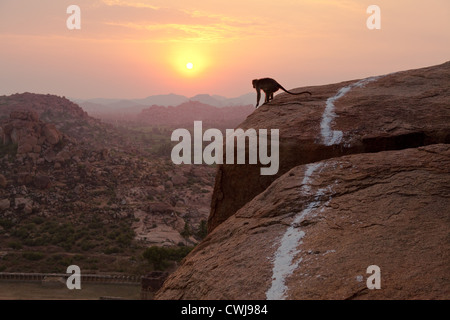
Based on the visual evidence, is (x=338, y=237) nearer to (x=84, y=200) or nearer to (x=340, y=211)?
(x=340, y=211)

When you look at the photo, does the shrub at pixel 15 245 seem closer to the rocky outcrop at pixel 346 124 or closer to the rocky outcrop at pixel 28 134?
the rocky outcrop at pixel 28 134

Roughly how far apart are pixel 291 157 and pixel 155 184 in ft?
136

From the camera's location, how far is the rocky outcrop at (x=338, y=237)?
4078 millimetres

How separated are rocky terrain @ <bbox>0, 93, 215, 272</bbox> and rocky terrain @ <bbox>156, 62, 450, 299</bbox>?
23.9 meters

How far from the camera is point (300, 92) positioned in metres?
10.0

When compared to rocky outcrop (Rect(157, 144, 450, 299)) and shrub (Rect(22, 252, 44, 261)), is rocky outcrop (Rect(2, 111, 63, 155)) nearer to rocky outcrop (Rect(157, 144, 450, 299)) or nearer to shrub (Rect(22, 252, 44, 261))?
shrub (Rect(22, 252, 44, 261))

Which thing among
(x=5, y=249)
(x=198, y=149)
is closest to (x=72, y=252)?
(x=5, y=249)

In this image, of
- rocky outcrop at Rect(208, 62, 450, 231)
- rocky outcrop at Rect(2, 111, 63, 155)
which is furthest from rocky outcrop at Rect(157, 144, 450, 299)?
rocky outcrop at Rect(2, 111, 63, 155)

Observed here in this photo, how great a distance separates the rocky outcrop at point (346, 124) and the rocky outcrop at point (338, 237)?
97 cm

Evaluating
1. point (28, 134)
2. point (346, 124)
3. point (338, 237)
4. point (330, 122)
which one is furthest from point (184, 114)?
point (338, 237)

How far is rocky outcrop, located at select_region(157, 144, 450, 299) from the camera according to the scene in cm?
408

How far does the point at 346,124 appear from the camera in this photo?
25.5 feet

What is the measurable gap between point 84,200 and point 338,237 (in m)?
39.3
